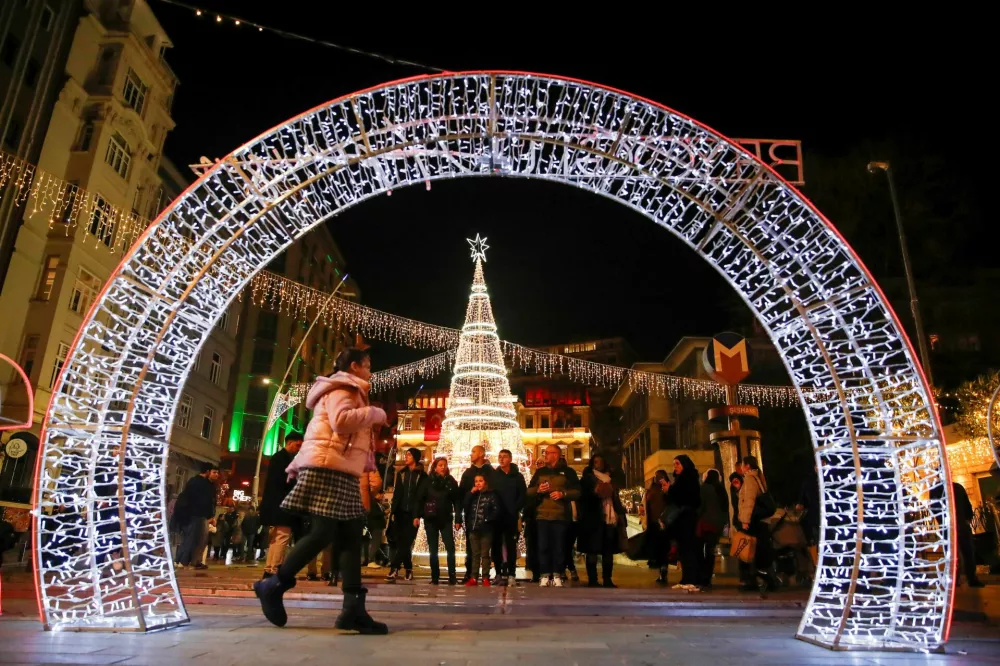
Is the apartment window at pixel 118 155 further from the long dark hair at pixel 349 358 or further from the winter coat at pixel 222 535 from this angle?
the long dark hair at pixel 349 358

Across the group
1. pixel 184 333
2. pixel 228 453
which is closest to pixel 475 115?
pixel 184 333

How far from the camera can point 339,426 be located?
16.8ft

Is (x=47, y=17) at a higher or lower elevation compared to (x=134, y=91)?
lower

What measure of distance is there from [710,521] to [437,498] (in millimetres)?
3877

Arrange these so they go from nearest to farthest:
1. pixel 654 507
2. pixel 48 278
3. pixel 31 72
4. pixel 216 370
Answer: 1. pixel 654 507
2. pixel 31 72
3. pixel 48 278
4. pixel 216 370

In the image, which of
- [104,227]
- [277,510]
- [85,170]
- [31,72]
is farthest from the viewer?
[104,227]

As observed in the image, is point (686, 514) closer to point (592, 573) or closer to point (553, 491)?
point (592, 573)

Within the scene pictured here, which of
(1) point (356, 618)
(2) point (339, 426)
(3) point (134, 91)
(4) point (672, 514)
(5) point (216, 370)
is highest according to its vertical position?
(3) point (134, 91)

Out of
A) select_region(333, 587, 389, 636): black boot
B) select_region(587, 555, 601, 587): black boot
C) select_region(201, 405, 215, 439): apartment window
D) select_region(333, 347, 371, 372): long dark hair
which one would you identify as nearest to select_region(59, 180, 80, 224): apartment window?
select_region(201, 405, 215, 439): apartment window

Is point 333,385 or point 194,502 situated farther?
point 194,502

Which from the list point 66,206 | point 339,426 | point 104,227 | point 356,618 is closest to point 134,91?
point 104,227

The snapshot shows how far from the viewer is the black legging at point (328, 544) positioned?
4.97m

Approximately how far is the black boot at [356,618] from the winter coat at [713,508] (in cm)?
596

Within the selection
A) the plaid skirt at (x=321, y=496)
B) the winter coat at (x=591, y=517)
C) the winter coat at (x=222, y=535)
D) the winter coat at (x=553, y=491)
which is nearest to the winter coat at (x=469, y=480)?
the winter coat at (x=553, y=491)
